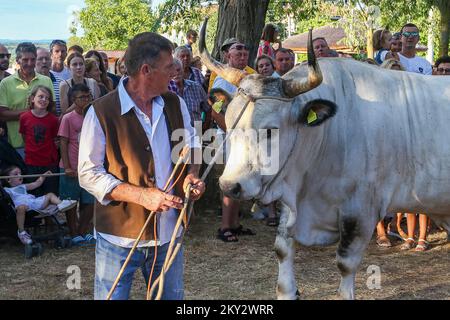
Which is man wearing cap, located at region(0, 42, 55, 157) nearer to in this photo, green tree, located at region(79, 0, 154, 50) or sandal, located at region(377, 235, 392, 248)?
sandal, located at region(377, 235, 392, 248)

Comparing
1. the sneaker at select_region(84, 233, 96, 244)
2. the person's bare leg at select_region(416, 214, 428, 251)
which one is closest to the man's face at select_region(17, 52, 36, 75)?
the sneaker at select_region(84, 233, 96, 244)

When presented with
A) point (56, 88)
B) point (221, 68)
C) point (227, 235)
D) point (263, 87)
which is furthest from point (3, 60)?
point (263, 87)

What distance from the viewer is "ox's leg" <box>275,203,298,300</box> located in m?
4.56

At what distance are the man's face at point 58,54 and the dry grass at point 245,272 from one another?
2648 mm

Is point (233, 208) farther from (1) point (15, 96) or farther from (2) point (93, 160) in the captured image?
(2) point (93, 160)

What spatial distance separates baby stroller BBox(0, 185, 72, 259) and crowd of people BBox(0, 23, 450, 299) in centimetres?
9

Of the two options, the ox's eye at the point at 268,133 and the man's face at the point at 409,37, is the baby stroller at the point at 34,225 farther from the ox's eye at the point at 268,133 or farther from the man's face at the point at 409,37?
the man's face at the point at 409,37

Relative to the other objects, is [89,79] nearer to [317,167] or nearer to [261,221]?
[261,221]

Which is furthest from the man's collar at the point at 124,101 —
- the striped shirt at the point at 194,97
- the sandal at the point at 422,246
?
the sandal at the point at 422,246

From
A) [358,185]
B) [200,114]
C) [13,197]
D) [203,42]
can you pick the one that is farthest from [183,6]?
[358,185]

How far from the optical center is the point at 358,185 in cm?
430

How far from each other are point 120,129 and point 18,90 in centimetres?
421

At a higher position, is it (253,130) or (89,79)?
(89,79)

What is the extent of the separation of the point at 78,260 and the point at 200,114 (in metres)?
2.37
